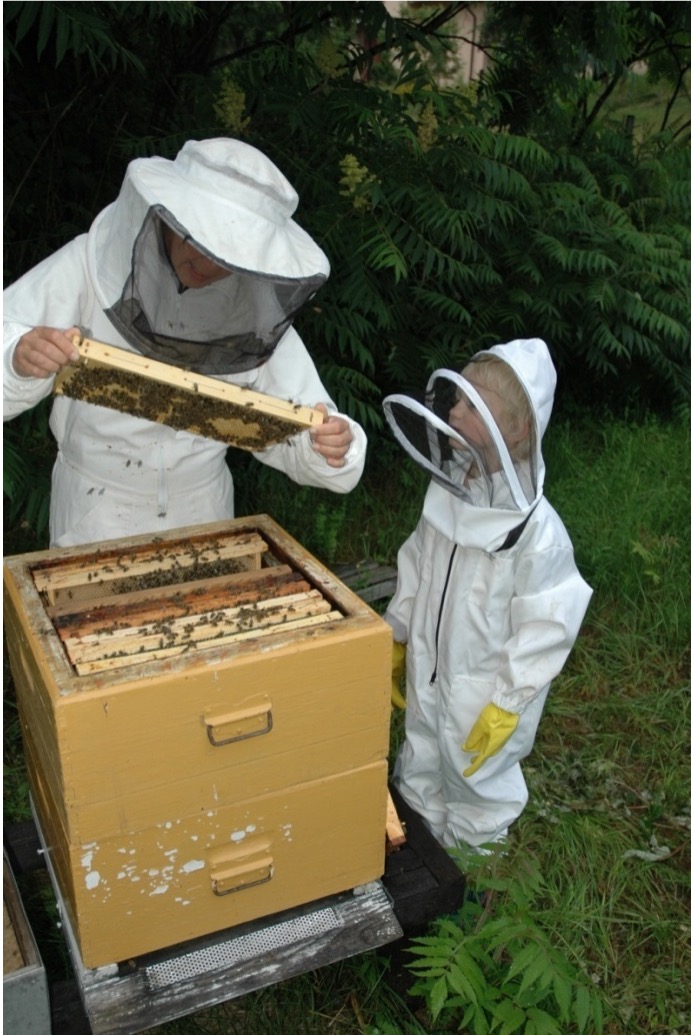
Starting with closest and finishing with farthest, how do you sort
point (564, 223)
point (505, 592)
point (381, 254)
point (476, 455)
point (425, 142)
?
point (476, 455) < point (505, 592) < point (381, 254) < point (425, 142) < point (564, 223)

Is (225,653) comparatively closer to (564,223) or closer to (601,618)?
(601,618)

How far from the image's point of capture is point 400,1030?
247cm

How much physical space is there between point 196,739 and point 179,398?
0.83 meters

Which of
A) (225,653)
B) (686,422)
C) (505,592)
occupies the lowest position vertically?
(686,422)

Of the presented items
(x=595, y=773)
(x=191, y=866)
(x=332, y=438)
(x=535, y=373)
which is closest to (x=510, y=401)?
(x=535, y=373)

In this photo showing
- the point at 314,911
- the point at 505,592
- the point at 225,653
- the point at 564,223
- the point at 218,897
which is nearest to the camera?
the point at 225,653

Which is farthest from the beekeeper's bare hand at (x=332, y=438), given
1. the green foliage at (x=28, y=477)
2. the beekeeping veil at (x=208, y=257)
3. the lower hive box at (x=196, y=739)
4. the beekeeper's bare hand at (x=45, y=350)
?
the green foliage at (x=28, y=477)

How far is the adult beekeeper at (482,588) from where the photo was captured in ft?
7.71

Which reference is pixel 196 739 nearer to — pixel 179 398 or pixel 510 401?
pixel 179 398

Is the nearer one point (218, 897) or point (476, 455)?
point (218, 897)

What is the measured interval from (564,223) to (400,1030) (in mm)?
4700

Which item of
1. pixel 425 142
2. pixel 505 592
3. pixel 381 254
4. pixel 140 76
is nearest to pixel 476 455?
pixel 505 592

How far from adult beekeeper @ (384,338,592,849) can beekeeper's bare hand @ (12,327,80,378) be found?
2.76 ft

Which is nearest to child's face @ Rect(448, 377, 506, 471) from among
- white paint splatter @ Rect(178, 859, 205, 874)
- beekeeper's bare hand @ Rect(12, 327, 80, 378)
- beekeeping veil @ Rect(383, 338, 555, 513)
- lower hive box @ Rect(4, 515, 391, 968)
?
beekeeping veil @ Rect(383, 338, 555, 513)
